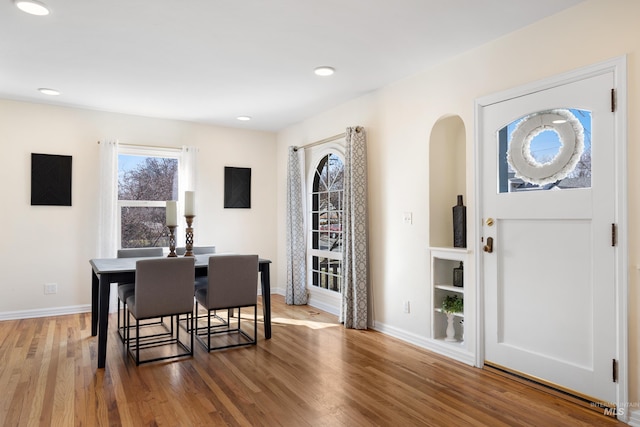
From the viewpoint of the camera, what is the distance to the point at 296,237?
564 centimetres

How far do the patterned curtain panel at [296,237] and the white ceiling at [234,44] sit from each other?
1.19 meters

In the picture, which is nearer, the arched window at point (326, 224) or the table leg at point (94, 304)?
the table leg at point (94, 304)

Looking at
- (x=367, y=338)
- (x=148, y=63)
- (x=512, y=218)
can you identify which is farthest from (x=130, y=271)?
(x=512, y=218)

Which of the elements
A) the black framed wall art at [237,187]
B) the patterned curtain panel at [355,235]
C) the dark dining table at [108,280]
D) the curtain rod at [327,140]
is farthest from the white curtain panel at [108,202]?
the patterned curtain panel at [355,235]

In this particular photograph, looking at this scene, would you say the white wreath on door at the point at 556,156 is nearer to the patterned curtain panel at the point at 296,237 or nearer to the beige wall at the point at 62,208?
the patterned curtain panel at the point at 296,237

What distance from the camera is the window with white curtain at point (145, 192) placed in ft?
17.7

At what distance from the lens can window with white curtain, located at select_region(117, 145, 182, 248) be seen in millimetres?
5395

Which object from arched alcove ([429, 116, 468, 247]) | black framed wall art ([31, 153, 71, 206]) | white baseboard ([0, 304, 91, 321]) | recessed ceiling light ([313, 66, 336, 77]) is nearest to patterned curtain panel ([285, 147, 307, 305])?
recessed ceiling light ([313, 66, 336, 77])

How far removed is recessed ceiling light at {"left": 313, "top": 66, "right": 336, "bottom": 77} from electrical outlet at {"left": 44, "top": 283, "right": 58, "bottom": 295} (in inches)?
158

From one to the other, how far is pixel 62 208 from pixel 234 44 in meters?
3.30

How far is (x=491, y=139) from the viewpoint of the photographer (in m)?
3.19

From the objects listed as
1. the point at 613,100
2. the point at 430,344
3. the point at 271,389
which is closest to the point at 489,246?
the point at 430,344

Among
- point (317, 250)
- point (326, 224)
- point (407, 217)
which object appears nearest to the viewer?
point (407, 217)

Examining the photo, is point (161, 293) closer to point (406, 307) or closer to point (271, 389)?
point (271, 389)
